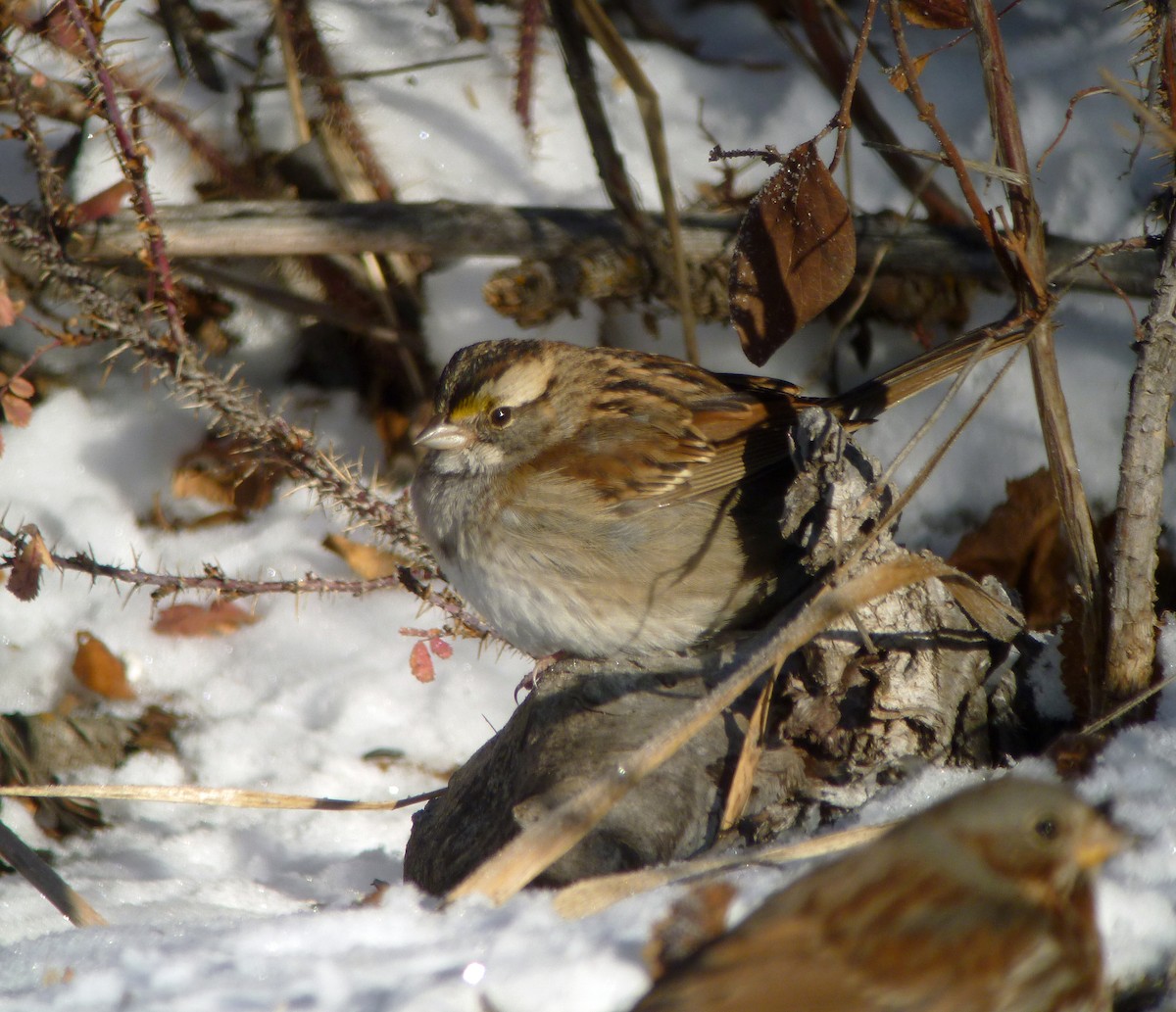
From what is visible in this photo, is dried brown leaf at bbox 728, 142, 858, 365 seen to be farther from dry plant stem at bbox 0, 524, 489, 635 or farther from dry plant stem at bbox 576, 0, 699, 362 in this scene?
dry plant stem at bbox 0, 524, 489, 635

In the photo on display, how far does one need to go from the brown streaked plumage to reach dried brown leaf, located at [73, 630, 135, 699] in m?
2.55

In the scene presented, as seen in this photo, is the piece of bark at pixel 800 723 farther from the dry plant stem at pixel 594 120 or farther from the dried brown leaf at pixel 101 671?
the dried brown leaf at pixel 101 671

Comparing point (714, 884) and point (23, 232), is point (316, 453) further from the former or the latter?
point (714, 884)

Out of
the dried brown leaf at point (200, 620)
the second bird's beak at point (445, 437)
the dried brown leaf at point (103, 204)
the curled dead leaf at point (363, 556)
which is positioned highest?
the dried brown leaf at point (103, 204)

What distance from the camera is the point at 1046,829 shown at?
1.35 metres

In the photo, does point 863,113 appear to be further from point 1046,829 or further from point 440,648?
point 1046,829

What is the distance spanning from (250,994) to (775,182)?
5.35 ft

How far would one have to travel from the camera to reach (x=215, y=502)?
3.84 meters

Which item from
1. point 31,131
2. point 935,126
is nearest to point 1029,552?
point 935,126

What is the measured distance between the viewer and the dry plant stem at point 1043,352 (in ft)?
6.99

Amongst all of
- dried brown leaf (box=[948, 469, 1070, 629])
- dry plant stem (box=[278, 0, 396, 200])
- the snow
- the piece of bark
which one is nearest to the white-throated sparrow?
the piece of bark

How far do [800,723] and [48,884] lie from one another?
1.39 meters

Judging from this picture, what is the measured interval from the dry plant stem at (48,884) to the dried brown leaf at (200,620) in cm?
166

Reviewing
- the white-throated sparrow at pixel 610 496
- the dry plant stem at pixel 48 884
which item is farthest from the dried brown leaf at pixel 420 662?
the dry plant stem at pixel 48 884
